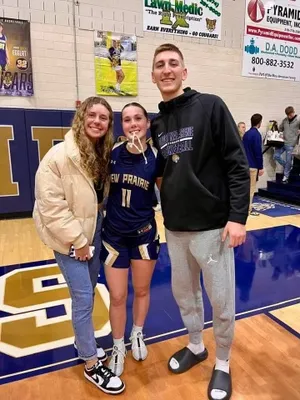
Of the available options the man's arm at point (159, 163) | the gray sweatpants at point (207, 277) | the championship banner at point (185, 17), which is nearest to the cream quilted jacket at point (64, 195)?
the man's arm at point (159, 163)

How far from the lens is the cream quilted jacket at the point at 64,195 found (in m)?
1.56

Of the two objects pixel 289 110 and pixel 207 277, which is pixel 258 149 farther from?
pixel 207 277

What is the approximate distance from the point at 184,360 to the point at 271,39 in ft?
23.7

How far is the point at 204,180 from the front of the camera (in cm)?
155

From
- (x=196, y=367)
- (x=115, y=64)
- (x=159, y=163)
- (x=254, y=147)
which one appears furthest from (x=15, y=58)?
(x=196, y=367)

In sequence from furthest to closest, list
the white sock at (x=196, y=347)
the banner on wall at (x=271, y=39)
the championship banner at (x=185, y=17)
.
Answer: the banner on wall at (x=271, y=39), the championship banner at (x=185, y=17), the white sock at (x=196, y=347)

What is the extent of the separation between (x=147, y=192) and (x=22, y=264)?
2.32m

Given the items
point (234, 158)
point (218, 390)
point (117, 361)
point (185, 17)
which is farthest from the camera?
point (185, 17)

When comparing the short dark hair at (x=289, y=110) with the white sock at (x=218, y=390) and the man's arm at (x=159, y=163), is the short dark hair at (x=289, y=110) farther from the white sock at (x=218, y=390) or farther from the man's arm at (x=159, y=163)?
the white sock at (x=218, y=390)

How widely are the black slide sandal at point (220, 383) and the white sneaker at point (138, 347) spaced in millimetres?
436

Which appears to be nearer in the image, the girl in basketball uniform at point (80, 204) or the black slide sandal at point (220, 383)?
the girl in basketball uniform at point (80, 204)

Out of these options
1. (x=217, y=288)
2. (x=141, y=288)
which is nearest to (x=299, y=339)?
(x=217, y=288)

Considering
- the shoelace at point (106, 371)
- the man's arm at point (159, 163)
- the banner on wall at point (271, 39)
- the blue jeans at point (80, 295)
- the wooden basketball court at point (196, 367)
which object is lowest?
the wooden basketball court at point (196, 367)

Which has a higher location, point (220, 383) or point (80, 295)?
point (80, 295)
